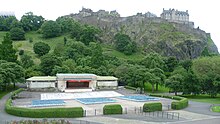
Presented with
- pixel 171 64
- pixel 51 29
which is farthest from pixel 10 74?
pixel 51 29

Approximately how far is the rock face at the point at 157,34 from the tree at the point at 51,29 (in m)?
21.6

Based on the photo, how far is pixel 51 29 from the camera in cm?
10662

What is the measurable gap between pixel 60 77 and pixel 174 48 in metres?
63.4

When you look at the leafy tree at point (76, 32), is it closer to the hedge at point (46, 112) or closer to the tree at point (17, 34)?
the tree at point (17, 34)

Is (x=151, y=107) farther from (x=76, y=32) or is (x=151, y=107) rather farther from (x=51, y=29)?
A: (x=51, y=29)

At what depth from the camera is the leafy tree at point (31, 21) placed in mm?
116062

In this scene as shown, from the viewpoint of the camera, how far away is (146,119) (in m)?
24.5

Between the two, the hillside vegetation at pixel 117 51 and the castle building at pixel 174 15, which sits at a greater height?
the castle building at pixel 174 15

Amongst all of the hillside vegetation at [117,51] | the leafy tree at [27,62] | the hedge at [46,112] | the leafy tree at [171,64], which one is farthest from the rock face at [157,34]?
the hedge at [46,112]

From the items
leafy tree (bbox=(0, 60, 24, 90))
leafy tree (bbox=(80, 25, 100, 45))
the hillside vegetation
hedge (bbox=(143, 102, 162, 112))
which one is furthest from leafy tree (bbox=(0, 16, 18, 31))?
hedge (bbox=(143, 102, 162, 112))

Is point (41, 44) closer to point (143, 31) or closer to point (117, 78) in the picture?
point (117, 78)

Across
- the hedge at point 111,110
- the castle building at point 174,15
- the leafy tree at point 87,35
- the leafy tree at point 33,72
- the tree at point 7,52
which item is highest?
the castle building at point 174,15

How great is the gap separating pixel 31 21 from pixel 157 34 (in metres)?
66.7

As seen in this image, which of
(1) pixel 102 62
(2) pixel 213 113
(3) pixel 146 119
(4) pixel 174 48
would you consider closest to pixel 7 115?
(3) pixel 146 119
